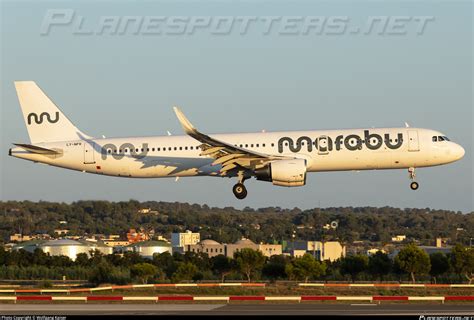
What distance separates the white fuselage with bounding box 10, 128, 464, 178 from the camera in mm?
53812

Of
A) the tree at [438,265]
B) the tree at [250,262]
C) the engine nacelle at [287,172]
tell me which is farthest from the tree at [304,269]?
the engine nacelle at [287,172]

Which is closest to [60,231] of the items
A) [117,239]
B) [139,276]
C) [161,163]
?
[117,239]

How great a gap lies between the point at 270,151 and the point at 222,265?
26641 mm

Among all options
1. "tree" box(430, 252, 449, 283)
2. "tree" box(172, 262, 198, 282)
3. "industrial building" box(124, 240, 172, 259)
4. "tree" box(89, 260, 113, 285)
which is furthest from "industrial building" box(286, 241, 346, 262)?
"tree" box(89, 260, 113, 285)

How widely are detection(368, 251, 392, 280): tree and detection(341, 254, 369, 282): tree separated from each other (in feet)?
1.94

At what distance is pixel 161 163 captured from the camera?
183 feet

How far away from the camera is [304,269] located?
242ft

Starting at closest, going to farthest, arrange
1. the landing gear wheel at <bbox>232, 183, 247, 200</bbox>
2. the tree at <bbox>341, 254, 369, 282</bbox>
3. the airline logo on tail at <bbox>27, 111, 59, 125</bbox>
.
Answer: the landing gear wheel at <bbox>232, 183, 247, 200</bbox>
the airline logo on tail at <bbox>27, 111, 59, 125</bbox>
the tree at <bbox>341, 254, 369, 282</bbox>

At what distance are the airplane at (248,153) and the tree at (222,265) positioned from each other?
21.7 m

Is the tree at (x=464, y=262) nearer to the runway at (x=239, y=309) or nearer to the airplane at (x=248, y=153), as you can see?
the airplane at (x=248, y=153)

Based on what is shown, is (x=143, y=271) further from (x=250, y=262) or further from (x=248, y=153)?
(x=248, y=153)

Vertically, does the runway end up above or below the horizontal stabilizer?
below

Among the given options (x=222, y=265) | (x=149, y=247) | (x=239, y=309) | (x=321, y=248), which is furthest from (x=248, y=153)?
(x=321, y=248)

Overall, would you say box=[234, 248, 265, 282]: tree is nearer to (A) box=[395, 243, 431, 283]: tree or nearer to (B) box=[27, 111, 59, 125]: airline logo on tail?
(A) box=[395, 243, 431, 283]: tree
